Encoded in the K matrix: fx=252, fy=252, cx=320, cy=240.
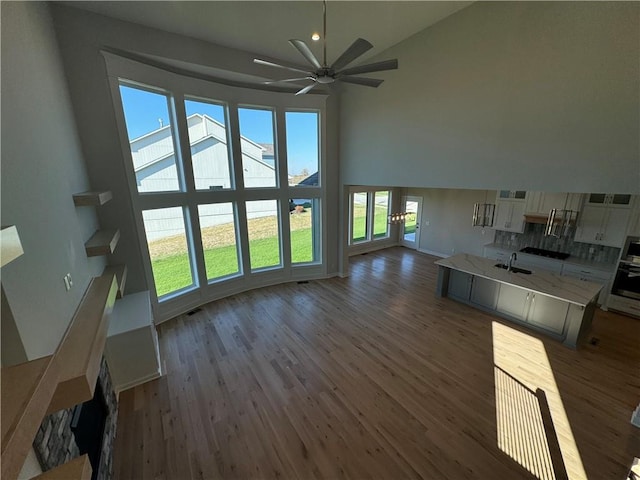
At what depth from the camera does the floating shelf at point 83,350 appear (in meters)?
1.42

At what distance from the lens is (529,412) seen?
112 inches

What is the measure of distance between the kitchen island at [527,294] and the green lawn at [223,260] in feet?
10.8

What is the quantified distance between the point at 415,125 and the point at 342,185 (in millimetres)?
2251

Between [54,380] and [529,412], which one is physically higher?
[54,380]

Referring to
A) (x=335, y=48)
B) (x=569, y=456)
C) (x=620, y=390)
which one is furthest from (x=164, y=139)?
(x=620, y=390)

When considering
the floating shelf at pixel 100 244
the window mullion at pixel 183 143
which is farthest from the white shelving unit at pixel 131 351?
the window mullion at pixel 183 143

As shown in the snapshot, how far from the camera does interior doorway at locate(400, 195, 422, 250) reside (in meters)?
8.83

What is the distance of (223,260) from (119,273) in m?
2.01

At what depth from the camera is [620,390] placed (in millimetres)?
3125

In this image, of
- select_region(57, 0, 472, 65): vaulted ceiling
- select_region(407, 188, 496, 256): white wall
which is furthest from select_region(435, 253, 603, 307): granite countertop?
select_region(57, 0, 472, 65): vaulted ceiling

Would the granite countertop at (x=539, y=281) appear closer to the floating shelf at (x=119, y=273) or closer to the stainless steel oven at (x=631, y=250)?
the stainless steel oven at (x=631, y=250)

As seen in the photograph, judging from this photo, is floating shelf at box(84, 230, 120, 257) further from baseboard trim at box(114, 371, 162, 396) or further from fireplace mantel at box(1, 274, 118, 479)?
baseboard trim at box(114, 371, 162, 396)

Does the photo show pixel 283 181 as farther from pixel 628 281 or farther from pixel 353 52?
pixel 628 281

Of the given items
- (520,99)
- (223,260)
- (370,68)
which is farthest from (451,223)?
(223,260)
